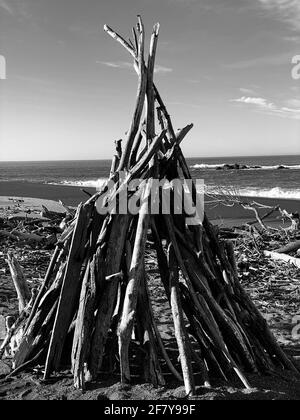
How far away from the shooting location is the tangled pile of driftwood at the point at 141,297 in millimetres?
3305

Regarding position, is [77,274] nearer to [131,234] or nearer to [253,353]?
[131,234]

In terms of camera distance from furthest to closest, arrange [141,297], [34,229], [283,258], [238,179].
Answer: [238,179]
[34,229]
[283,258]
[141,297]

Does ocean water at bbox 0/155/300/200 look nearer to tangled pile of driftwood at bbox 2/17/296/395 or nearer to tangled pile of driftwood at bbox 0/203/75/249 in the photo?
tangled pile of driftwood at bbox 0/203/75/249

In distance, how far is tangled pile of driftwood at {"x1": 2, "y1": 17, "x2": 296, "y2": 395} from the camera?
330cm

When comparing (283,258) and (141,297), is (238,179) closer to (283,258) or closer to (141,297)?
(283,258)

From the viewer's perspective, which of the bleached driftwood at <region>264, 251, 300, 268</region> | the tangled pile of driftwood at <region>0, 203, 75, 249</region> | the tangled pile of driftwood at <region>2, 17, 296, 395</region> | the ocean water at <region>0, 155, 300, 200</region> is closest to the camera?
the tangled pile of driftwood at <region>2, 17, 296, 395</region>

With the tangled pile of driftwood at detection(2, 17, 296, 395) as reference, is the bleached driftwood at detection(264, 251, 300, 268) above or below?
below

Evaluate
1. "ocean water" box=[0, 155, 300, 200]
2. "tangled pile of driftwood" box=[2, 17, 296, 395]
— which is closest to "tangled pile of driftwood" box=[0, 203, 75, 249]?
"tangled pile of driftwood" box=[2, 17, 296, 395]

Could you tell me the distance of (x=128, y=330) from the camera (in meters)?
3.18

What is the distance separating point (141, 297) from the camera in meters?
3.44

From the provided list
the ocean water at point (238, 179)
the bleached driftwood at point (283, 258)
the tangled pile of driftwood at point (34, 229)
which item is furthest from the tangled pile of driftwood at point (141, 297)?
the ocean water at point (238, 179)

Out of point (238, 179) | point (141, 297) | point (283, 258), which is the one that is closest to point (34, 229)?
point (283, 258)

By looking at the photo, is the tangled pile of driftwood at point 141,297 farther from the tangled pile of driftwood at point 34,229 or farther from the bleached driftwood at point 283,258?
the bleached driftwood at point 283,258
